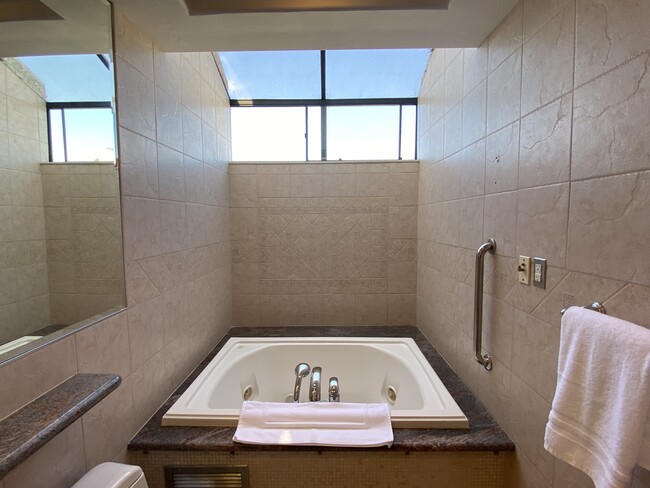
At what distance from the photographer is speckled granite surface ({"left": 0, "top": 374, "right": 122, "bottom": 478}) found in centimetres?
66

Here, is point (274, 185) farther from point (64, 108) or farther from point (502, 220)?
point (502, 220)

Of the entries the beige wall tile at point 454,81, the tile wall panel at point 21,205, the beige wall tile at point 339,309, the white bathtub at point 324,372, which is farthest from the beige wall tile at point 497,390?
the tile wall panel at point 21,205

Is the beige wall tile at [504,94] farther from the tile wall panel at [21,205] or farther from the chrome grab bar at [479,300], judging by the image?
the tile wall panel at [21,205]

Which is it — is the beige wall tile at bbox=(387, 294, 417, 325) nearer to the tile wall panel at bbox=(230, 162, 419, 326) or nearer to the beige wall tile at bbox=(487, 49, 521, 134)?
the tile wall panel at bbox=(230, 162, 419, 326)

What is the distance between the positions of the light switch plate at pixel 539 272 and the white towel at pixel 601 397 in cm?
24

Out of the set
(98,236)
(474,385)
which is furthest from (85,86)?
(474,385)

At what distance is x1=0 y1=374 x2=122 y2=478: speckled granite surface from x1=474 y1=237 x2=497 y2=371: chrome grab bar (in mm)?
1443

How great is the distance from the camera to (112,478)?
87 cm

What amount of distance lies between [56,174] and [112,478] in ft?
3.34

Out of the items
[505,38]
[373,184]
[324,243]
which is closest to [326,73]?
[373,184]

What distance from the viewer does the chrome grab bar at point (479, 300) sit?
124cm

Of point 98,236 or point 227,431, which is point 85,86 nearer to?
point 98,236

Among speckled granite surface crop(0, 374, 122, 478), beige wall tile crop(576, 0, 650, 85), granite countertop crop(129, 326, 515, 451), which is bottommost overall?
granite countertop crop(129, 326, 515, 451)

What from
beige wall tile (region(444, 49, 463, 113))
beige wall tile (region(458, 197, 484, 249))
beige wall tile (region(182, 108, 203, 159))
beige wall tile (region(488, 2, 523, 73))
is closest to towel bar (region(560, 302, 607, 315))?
beige wall tile (region(458, 197, 484, 249))
